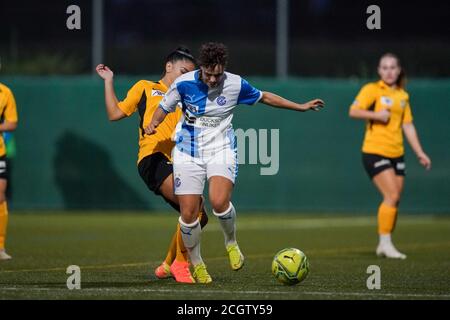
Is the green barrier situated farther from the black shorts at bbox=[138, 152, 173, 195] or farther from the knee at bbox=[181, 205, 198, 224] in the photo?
the knee at bbox=[181, 205, 198, 224]

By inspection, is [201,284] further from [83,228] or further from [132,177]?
[132,177]

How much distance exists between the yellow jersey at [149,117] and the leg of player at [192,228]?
0.90m

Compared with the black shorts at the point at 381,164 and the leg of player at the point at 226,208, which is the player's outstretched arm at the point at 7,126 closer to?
the leg of player at the point at 226,208

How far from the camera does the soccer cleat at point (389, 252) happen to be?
13372mm

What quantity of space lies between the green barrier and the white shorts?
10716 millimetres

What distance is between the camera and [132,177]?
847 inches

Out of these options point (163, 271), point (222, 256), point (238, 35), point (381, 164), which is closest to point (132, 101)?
point (163, 271)

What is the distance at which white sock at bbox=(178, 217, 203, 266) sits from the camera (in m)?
10.1

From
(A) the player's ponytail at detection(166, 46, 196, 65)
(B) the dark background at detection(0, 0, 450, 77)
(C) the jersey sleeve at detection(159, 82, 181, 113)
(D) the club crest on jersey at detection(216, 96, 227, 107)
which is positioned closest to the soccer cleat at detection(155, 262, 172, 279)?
(C) the jersey sleeve at detection(159, 82, 181, 113)

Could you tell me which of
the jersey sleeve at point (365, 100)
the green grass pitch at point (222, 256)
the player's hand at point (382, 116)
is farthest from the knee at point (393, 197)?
the jersey sleeve at point (365, 100)

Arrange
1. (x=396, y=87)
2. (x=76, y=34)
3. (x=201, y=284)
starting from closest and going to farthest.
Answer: (x=201, y=284) → (x=396, y=87) → (x=76, y=34)

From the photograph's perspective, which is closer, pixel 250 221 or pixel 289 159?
pixel 250 221
